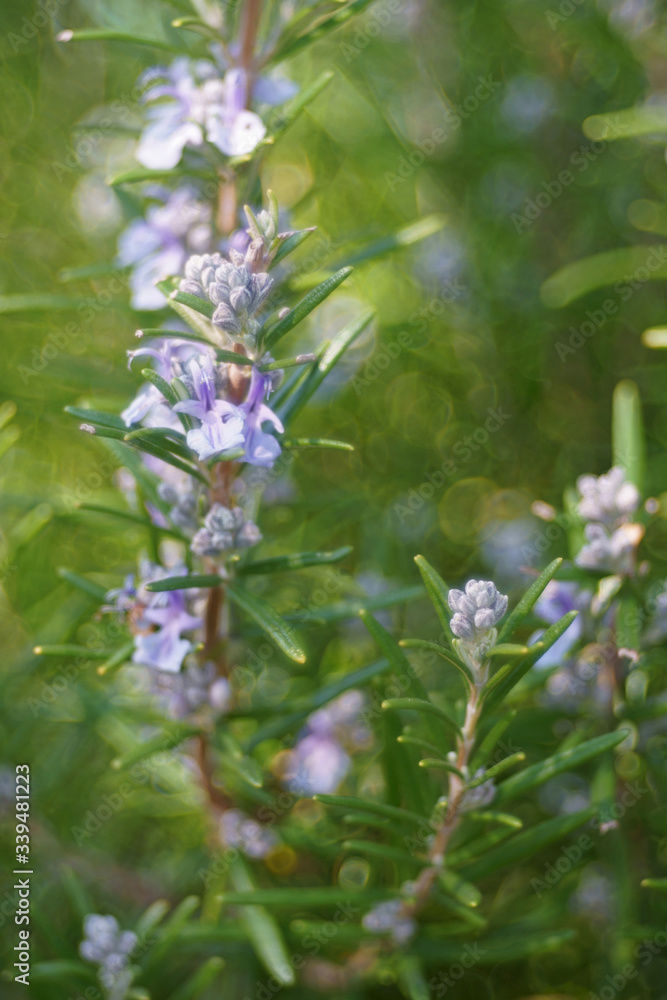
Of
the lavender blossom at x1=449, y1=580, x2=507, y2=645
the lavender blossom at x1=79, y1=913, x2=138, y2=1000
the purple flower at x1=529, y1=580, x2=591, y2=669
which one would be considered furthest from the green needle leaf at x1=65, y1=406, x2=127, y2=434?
the lavender blossom at x1=79, y1=913, x2=138, y2=1000

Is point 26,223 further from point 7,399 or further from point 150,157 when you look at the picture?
point 150,157

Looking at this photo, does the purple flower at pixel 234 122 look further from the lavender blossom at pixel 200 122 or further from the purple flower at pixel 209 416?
the purple flower at pixel 209 416

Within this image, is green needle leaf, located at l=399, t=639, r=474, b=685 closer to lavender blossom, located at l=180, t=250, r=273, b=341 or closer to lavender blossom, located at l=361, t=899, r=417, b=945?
lavender blossom, located at l=180, t=250, r=273, b=341

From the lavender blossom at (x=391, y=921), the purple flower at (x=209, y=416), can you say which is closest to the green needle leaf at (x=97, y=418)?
the purple flower at (x=209, y=416)

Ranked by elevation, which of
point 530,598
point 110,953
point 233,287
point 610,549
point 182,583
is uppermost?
point 233,287

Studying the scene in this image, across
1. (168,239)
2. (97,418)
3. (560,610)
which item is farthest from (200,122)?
(560,610)

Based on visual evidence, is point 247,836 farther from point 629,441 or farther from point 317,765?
point 629,441
